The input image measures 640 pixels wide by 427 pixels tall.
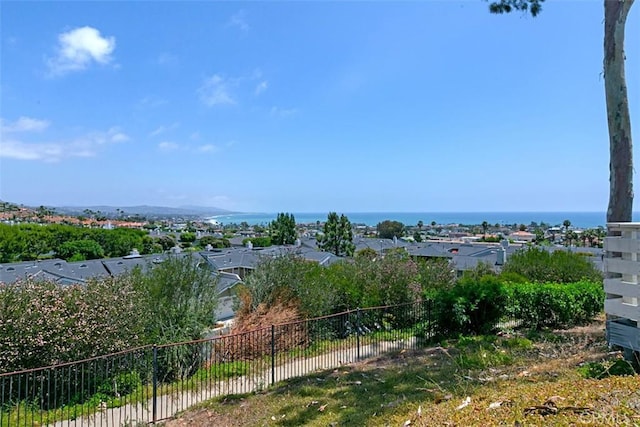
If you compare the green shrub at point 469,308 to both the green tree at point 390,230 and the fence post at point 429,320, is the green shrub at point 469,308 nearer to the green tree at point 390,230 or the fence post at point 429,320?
the fence post at point 429,320

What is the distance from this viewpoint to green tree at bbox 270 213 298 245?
5722 centimetres

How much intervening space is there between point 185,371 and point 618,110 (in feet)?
33.3

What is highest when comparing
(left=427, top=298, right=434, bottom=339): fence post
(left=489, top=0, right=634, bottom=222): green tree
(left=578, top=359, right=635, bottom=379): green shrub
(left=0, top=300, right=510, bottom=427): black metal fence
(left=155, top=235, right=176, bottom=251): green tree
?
(left=489, top=0, right=634, bottom=222): green tree

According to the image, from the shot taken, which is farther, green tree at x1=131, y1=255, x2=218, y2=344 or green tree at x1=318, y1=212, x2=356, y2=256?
green tree at x1=318, y1=212, x2=356, y2=256

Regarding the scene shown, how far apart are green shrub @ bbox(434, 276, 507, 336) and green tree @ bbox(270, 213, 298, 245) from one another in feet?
154

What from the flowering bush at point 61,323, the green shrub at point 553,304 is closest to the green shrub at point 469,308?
the green shrub at point 553,304

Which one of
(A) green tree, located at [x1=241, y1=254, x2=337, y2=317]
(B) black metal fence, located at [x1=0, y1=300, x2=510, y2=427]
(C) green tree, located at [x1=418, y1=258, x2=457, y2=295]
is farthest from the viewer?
(C) green tree, located at [x1=418, y1=258, x2=457, y2=295]

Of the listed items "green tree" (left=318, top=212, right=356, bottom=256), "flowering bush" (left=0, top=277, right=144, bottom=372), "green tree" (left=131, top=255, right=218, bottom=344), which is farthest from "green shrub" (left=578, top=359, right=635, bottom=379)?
"green tree" (left=318, top=212, right=356, bottom=256)

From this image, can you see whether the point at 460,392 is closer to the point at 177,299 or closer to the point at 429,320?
the point at 429,320

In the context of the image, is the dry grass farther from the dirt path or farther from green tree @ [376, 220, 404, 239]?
green tree @ [376, 220, 404, 239]

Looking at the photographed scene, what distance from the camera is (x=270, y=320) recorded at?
1133 centimetres

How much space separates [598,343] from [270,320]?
7578 mm

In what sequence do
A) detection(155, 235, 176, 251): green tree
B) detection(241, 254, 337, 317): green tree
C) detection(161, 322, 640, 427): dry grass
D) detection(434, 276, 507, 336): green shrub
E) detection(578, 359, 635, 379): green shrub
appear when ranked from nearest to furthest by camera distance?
detection(161, 322, 640, 427): dry grass
detection(578, 359, 635, 379): green shrub
detection(434, 276, 507, 336): green shrub
detection(241, 254, 337, 317): green tree
detection(155, 235, 176, 251): green tree

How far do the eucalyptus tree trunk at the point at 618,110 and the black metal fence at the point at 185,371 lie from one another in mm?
4615
